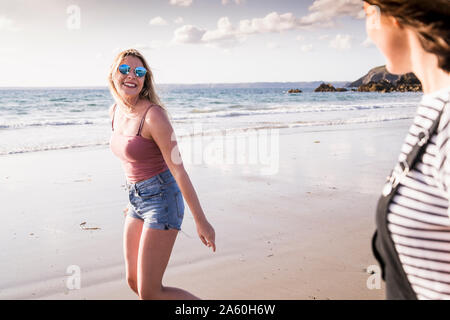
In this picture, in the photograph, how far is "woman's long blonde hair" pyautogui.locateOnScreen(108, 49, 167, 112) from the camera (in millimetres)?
3326

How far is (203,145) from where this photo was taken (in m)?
11.9

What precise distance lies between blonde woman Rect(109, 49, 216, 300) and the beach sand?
0.95m

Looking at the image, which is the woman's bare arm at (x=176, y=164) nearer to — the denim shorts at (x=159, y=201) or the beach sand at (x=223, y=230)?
the denim shorts at (x=159, y=201)

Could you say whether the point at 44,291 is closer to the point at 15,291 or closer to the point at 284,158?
the point at 15,291

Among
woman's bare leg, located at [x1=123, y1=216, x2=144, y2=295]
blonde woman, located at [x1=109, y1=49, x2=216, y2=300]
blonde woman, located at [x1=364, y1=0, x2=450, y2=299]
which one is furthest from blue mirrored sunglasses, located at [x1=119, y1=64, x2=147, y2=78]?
blonde woman, located at [x1=364, y1=0, x2=450, y2=299]

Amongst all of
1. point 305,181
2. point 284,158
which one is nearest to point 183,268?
point 305,181

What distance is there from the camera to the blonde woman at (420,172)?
Result: 1269 millimetres

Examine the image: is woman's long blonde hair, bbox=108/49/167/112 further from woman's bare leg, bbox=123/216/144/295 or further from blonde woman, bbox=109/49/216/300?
woman's bare leg, bbox=123/216/144/295

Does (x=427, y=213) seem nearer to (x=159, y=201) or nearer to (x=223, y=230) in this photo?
(x=159, y=201)

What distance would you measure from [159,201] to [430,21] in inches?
86.2

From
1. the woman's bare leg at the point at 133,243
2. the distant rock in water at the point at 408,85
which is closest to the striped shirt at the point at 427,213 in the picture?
the woman's bare leg at the point at 133,243

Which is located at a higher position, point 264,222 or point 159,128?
point 159,128

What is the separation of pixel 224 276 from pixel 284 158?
19.5 ft
